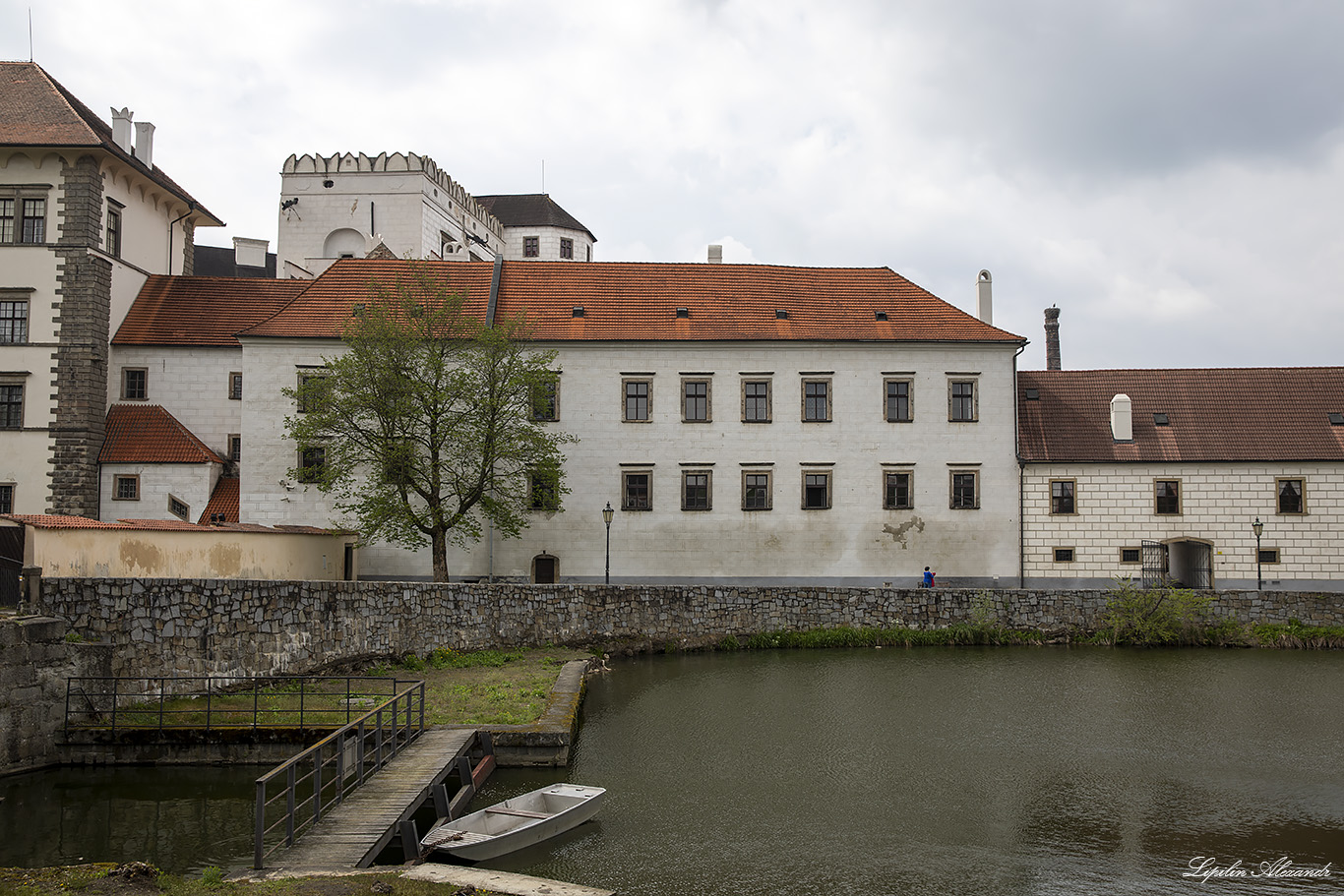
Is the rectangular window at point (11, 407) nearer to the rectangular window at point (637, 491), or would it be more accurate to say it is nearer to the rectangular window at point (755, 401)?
the rectangular window at point (637, 491)

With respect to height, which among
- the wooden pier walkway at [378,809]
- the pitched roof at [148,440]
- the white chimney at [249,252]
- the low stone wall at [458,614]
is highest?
the white chimney at [249,252]

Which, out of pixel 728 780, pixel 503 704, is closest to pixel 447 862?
pixel 728 780

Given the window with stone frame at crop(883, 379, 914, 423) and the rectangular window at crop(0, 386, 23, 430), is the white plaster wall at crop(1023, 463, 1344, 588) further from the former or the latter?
the rectangular window at crop(0, 386, 23, 430)

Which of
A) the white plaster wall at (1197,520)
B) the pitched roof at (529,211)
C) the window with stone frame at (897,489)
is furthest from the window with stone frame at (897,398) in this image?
the pitched roof at (529,211)

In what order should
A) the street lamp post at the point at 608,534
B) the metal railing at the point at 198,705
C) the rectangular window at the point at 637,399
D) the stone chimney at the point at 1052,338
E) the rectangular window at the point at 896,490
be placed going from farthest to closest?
the stone chimney at the point at 1052,338, the rectangular window at the point at 637,399, the rectangular window at the point at 896,490, the street lamp post at the point at 608,534, the metal railing at the point at 198,705

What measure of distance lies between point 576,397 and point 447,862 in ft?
77.6

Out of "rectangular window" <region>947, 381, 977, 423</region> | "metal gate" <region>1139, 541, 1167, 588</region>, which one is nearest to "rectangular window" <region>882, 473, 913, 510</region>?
"rectangular window" <region>947, 381, 977, 423</region>

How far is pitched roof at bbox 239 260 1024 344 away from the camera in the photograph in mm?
34969

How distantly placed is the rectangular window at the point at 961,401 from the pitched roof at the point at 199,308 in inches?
901

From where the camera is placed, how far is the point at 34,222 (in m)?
34.4

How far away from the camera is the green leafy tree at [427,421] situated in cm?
2972

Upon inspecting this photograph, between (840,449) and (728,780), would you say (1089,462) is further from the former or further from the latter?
(728,780)

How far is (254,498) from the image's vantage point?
33562 millimetres

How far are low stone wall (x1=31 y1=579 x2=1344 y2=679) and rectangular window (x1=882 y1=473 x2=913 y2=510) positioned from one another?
17.6 ft
